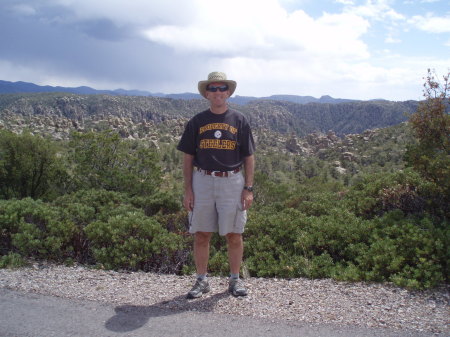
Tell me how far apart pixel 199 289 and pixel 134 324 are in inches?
33.8

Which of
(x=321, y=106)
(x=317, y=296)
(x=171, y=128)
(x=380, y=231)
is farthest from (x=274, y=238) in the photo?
(x=321, y=106)

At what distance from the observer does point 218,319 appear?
10.8ft

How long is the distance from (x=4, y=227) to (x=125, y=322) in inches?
134

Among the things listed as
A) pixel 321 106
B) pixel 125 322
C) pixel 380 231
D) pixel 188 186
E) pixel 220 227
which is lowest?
pixel 125 322

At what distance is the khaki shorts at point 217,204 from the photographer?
12.2ft

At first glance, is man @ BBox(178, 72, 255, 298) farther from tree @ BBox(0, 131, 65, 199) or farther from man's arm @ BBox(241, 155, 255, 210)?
tree @ BBox(0, 131, 65, 199)

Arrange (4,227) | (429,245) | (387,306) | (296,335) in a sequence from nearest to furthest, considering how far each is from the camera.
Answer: (296,335)
(387,306)
(429,245)
(4,227)

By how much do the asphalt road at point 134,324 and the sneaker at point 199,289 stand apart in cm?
34

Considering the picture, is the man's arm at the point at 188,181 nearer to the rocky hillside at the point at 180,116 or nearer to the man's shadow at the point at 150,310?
the man's shadow at the point at 150,310

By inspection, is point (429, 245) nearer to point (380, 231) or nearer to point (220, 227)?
point (380, 231)

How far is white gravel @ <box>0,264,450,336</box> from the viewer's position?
10.8ft

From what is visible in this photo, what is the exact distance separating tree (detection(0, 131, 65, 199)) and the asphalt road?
13540 mm

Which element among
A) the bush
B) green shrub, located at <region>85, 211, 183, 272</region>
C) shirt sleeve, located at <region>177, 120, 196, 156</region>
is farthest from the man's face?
the bush

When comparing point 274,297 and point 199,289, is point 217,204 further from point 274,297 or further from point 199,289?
point 274,297
